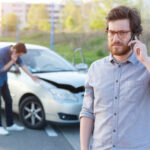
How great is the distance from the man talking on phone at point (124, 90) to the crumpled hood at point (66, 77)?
4123 mm

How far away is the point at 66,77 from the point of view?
21.6 feet

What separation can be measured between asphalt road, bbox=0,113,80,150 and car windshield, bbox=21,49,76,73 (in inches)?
47.0

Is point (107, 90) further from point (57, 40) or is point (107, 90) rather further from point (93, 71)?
point (57, 40)

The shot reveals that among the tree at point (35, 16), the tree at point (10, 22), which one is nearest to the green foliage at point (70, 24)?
the tree at point (35, 16)

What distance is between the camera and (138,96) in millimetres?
2008

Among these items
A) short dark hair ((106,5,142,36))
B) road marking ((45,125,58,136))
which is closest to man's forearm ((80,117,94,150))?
short dark hair ((106,5,142,36))

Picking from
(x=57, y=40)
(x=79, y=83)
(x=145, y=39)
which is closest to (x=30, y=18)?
(x=57, y=40)

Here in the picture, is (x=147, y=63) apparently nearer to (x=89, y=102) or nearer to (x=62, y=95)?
(x=89, y=102)

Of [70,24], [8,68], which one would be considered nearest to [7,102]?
[8,68]

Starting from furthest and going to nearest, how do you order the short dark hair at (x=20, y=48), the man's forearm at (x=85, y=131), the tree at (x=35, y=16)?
the tree at (x=35, y=16), the short dark hair at (x=20, y=48), the man's forearm at (x=85, y=131)

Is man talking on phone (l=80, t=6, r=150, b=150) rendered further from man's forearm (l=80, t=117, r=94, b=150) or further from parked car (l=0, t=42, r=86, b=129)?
parked car (l=0, t=42, r=86, b=129)

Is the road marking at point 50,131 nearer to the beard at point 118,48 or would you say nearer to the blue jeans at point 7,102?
the blue jeans at point 7,102

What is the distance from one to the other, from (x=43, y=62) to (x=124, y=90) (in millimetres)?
5240

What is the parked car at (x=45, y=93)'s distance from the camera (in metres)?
5.99
